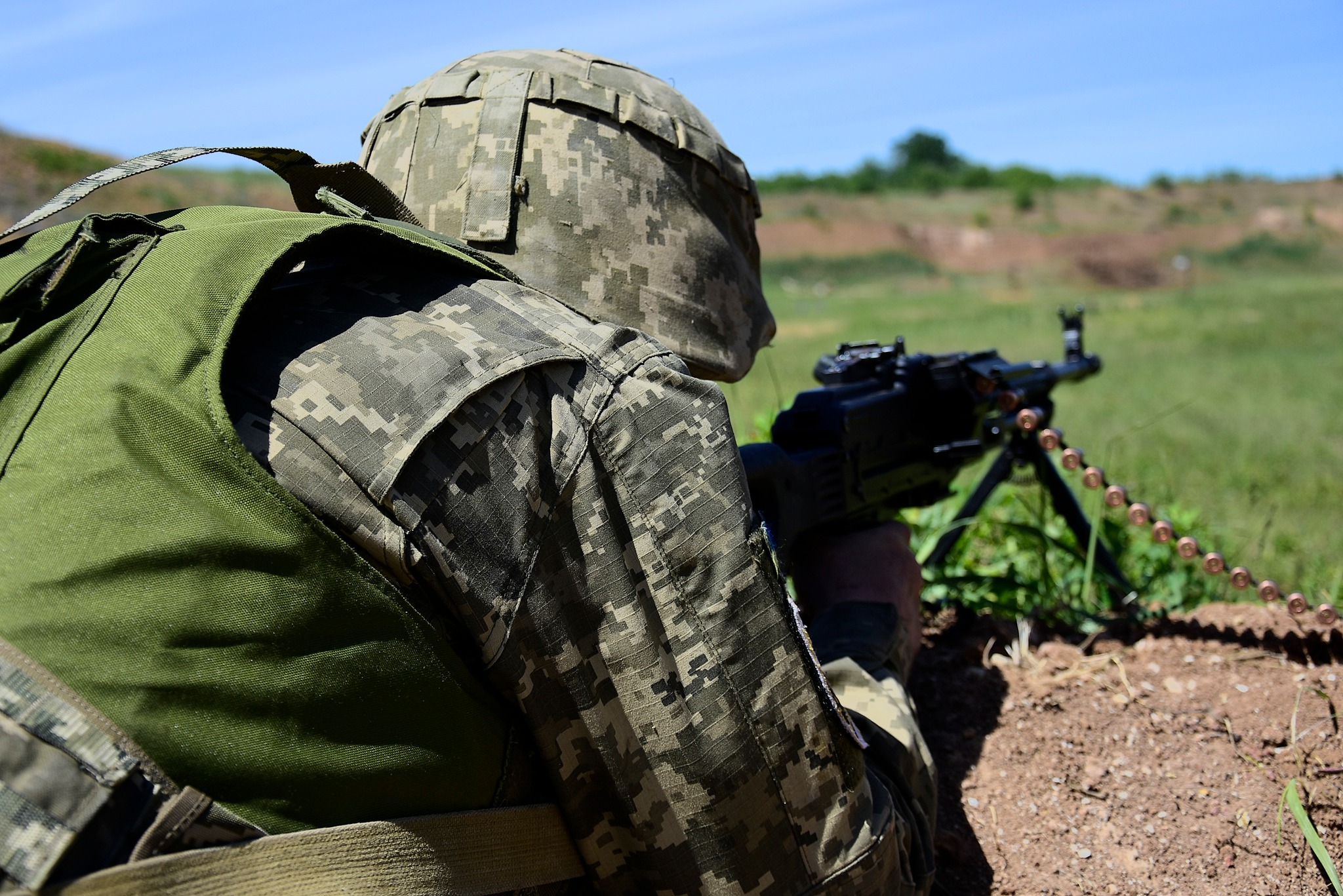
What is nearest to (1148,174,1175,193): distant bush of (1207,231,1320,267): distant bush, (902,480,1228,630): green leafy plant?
(1207,231,1320,267): distant bush

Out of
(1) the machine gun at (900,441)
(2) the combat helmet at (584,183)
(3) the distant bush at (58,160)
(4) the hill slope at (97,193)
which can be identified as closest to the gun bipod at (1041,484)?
(1) the machine gun at (900,441)

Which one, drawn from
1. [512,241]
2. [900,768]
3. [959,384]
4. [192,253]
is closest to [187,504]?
[192,253]

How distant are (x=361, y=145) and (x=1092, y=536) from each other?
242 centimetres

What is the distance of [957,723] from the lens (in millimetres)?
2670

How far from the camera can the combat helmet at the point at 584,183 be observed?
202cm

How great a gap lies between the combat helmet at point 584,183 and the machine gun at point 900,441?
0.45 m

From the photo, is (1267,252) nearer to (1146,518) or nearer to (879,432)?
(1146,518)

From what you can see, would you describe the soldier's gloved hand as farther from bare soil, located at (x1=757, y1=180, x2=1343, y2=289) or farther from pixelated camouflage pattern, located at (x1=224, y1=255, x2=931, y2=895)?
bare soil, located at (x1=757, y1=180, x2=1343, y2=289)

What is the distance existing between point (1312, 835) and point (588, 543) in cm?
176

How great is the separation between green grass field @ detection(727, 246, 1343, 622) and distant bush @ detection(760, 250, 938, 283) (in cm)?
235

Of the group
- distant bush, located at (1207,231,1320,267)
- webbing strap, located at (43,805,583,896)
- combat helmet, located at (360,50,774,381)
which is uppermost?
combat helmet, located at (360,50,774,381)

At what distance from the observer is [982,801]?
7.81 ft

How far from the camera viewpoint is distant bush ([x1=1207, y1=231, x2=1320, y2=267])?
111ft

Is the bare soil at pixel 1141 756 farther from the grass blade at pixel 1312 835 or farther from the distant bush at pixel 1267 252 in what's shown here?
the distant bush at pixel 1267 252
